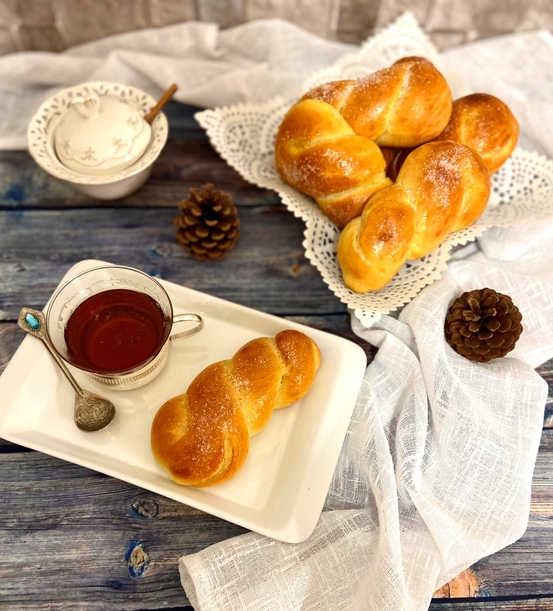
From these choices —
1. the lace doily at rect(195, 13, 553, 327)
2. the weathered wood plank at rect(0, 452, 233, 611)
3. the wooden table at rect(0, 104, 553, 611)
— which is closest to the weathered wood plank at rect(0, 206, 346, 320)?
the wooden table at rect(0, 104, 553, 611)

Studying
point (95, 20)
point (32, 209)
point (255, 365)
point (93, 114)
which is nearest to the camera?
point (255, 365)

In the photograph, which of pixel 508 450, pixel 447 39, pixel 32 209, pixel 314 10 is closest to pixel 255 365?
pixel 508 450

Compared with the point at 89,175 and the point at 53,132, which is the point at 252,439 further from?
the point at 53,132

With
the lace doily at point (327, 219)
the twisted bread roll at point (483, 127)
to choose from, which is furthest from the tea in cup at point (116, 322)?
the twisted bread roll at point (483, 127)

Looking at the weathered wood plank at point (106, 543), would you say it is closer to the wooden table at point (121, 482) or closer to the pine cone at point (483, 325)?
the wooden table at point (121, 482)

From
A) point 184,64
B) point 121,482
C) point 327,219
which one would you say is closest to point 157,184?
point 184,64

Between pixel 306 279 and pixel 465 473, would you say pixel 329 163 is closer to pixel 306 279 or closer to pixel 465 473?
pixel 306 279

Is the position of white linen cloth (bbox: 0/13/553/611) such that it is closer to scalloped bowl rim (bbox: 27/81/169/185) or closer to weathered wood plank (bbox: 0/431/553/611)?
weathered wood plank (bbox: 0/431/553/611)
